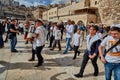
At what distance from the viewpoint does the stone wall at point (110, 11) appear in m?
10.9

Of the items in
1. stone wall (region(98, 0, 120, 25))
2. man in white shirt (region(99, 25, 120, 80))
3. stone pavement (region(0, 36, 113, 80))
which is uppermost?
stone wall (region(98, 0, 120, 25))

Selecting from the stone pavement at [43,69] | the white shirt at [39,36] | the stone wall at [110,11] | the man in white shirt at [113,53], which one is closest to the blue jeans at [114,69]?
the man in white shirt at [113,53]

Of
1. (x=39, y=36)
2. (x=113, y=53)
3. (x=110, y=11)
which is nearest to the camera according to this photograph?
(x=113, y=53)

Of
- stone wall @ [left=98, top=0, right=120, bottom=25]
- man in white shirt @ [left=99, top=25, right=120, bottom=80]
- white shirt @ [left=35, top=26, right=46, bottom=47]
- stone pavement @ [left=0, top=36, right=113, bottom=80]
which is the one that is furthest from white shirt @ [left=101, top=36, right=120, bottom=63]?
stone wall @ [left=98, top=0, right=120, bottom=25]

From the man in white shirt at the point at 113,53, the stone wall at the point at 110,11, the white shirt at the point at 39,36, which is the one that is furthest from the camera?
the stone wall at the point at 110,11

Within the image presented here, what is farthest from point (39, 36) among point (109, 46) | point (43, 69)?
point (109, 46)

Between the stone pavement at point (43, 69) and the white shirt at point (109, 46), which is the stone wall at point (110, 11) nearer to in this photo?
the stone pavement at point (43, 69)

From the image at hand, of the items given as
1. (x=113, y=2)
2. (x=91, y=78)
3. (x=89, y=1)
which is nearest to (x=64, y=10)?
(x=89, y=1)

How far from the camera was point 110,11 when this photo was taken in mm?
11266

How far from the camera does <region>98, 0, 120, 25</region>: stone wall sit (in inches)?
429

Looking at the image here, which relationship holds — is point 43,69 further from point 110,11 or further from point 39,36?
point 110,11

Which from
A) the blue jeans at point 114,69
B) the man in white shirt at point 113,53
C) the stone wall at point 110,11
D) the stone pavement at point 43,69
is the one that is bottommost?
the stone pavement at point 43,69

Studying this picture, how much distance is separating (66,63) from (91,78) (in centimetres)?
218

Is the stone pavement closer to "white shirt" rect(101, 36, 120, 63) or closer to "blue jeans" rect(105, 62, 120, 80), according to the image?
"blue jeans" rect(105, 62, 120, 80)
